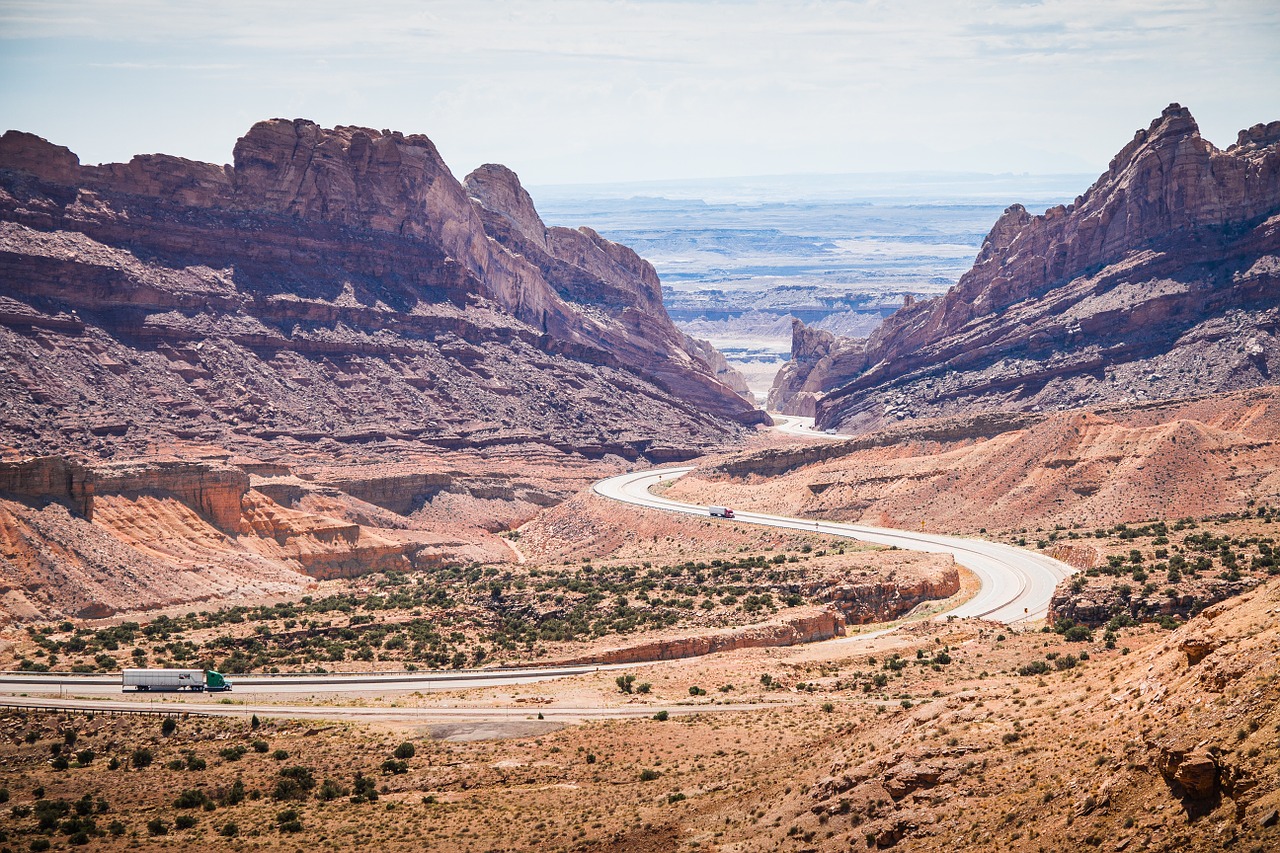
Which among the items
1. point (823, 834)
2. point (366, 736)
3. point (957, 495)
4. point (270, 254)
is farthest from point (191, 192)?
point (823, 834)

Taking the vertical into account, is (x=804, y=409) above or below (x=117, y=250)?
below

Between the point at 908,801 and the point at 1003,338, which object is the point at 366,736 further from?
the point at 1003,338

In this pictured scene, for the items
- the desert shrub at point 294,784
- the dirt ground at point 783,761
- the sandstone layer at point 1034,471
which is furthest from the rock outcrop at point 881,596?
the desert shrub at point 294,784

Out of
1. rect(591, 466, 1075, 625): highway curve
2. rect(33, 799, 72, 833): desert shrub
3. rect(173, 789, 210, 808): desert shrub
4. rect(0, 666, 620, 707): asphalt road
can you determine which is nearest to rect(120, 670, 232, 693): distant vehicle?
rect(0, 666, 620, 707): asphalt road

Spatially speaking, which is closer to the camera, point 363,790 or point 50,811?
point 50,811

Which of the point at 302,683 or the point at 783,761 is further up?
the point at 783,761

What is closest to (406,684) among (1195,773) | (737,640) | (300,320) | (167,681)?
(167,681)

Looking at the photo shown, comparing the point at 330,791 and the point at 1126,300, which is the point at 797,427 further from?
the point at 330,791

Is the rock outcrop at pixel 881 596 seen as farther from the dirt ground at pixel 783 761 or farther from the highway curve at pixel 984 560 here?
the dirt ground at pixel 783 761
